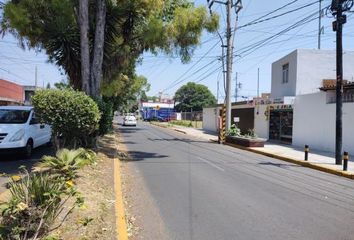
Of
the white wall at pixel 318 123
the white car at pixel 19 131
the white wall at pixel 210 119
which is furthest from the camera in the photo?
the white wall at pixel 210 119

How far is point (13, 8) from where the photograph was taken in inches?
604

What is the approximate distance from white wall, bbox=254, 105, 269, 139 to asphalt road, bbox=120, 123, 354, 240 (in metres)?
17.6

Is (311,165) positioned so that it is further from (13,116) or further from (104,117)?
(13,116)

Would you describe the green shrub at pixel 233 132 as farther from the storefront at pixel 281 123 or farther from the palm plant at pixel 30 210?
the palm plant at pixel 30 210

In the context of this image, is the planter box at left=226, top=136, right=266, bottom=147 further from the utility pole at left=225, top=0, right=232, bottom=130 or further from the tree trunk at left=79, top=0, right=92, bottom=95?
the tree trunk at left=79, top=0, right=92, bottom=95

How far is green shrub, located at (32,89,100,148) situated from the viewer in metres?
11.6

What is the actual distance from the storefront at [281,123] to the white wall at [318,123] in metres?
1.15

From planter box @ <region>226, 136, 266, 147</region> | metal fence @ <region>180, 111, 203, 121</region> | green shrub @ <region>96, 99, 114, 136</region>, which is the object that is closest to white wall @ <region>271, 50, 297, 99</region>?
planter box @ <region>226, 136, 266, 147</region>

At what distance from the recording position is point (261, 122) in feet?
112

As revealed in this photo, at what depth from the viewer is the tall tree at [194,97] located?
12925cm

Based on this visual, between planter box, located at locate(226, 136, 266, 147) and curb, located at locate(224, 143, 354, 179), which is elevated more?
planter box, located at locate(226, 136, 266, 147)

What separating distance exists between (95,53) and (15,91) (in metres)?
45.8

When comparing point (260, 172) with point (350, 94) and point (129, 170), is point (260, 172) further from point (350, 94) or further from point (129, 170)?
point (350, 94)

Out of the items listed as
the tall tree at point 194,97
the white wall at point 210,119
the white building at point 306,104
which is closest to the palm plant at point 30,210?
the white building at point 306,104
